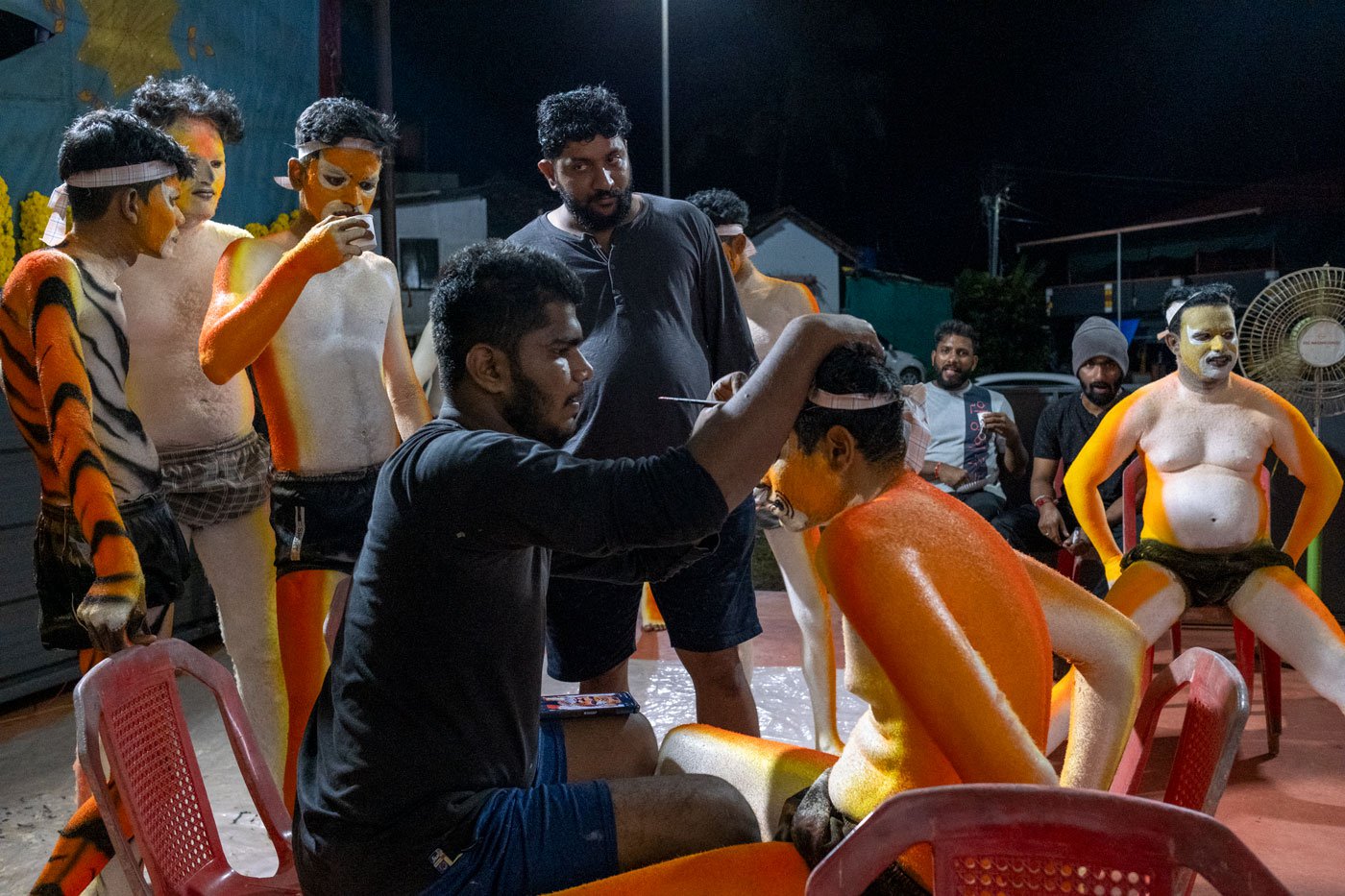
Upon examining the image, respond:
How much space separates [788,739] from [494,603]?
2.72 m

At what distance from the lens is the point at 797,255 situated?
30.9 metres

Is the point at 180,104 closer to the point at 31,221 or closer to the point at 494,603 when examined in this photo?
the point at 31,221

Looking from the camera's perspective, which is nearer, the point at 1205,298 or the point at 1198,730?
the point at 1198,730

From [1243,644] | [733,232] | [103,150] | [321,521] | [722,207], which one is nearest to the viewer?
[103,150]

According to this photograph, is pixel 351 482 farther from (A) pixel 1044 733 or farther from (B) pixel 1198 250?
(B) pixel 1198 250

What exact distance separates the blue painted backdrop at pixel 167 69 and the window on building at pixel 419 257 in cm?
1654

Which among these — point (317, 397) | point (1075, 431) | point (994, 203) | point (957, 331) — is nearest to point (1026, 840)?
point (317, 397)

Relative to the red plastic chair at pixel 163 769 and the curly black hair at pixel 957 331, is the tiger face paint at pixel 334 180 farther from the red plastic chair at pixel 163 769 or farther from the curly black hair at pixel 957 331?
the curly black hair at pixel 957 331

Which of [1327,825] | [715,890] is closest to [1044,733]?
[715,890]

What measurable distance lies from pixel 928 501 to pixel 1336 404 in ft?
13.2

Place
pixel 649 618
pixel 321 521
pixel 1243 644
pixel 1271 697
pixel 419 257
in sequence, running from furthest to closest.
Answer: pixel 419 257 → pixel 649 618 → pixel 1243 644 → pixel 1271 697 → pixel 321 521

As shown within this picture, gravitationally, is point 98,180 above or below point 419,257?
below

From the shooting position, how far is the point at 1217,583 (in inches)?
157

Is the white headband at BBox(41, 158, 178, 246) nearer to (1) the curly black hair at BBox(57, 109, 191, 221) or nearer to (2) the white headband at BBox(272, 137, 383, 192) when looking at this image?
(1) the curly black hair at BBox(57, 109, 191, 221)
